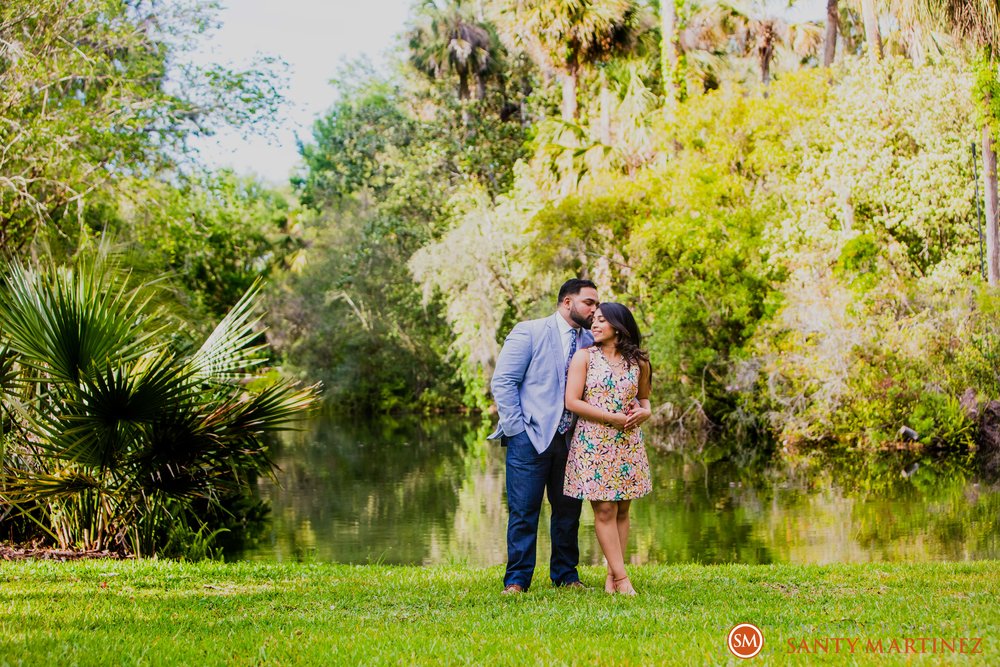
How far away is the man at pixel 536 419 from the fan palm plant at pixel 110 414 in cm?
405

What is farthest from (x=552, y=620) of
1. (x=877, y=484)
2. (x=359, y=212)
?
(x=359, y=212)

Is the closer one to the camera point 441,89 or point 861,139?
point 861,139

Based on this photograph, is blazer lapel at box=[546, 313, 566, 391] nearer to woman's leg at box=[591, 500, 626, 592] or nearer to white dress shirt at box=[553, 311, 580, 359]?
white dress shirt at box=[553, 311, 580, 359]

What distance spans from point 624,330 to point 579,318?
1.65 feet

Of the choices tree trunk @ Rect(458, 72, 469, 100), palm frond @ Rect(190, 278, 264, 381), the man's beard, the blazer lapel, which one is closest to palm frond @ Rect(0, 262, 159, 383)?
palm frond @ Rect(190, 278, 264, 381)

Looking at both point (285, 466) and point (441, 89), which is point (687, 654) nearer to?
point (285, 466)

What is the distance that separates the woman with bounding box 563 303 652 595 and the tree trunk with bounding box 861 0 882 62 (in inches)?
767

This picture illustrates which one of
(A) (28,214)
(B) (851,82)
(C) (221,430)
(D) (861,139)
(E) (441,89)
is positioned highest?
(E) (441,89)

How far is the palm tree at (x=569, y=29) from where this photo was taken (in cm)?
2933

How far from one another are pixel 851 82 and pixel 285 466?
15.7m

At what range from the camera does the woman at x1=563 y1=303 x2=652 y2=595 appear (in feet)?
21.8

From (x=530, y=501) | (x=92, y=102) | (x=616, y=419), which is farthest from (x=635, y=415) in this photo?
(x=92, y=102)

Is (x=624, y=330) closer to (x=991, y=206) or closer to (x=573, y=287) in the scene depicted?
(x=573, y=287)

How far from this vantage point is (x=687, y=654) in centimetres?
487
